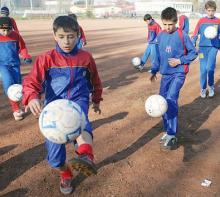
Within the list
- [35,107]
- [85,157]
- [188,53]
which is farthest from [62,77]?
[188,53]

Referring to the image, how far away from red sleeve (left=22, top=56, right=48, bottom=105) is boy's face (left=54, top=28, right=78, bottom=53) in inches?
10.3

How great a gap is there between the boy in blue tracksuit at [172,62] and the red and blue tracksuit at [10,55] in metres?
2.91

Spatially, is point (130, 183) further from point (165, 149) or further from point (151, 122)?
point (151, 122)

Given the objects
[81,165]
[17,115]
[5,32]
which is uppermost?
[5,32]

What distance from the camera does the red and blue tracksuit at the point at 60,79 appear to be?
12.4 feet

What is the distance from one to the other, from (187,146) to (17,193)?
9.56 feet

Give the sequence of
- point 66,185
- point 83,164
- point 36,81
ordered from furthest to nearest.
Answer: point 66,185 → point 36,81 → point 83,164

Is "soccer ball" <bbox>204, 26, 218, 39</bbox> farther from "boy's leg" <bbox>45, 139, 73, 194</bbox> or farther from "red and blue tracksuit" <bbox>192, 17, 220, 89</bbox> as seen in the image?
"boy's leg" <bbox>45, 139, 73, 194</bbox>

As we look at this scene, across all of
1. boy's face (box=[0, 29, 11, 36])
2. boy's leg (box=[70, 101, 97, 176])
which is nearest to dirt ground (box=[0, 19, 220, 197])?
boy's leg (box=[70, 101, 97, 176])

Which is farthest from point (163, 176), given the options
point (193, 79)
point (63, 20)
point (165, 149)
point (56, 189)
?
point (193, 79)

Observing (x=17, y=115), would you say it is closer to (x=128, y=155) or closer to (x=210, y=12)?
(x=128, y=155)

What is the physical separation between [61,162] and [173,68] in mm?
2507

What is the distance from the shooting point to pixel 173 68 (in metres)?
5.49

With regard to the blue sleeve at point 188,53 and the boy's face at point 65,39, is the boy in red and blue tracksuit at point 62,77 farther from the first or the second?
the blue sleeve at point 188,53
